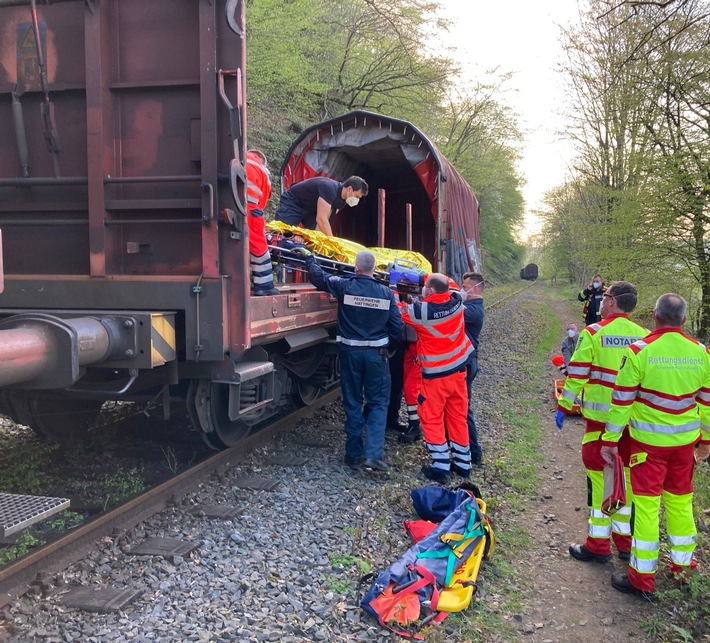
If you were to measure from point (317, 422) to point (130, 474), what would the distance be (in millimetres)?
2598

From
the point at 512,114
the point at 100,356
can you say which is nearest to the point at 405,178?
the point at 100,356

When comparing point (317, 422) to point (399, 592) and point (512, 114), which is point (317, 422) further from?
point (512, 114)

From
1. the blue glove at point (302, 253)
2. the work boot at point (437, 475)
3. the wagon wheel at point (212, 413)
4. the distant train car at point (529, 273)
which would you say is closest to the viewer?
the wagon wheel at point (212, 413)

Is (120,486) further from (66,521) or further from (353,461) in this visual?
(353,461)

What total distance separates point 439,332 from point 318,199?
263 cm

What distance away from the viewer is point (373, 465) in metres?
5.50

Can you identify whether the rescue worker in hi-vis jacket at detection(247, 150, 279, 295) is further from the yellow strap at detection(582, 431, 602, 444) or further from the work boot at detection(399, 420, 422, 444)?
the yellow strap at detection(582, 431, 602, 444)

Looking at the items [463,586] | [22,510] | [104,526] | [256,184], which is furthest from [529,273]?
[22,510]

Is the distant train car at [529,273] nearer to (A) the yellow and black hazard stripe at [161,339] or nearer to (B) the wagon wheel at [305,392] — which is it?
(B) the wagon wheel at [305,392]

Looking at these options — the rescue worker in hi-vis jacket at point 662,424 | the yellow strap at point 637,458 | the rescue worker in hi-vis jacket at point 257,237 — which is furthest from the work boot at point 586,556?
the rescue worker in hi-vis jacket at point 257,237

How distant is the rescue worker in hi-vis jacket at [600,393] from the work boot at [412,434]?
2493 mm

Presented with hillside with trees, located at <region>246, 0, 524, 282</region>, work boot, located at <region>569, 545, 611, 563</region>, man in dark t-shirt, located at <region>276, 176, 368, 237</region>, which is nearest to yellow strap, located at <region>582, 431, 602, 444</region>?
work boot, located at <region>569, 545, 611, 563</region>

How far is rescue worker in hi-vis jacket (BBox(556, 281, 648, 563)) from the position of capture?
4191mm

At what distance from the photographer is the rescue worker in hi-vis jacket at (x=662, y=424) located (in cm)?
369
